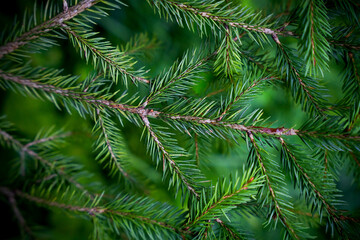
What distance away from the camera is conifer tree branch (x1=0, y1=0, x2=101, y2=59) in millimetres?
553

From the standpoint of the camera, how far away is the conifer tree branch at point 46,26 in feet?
1.82

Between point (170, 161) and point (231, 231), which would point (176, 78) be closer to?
point (170, 161)

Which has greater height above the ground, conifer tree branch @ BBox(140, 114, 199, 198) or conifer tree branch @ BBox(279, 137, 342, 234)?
conifer tree branch @ BBox(279, 137, 342, 234)

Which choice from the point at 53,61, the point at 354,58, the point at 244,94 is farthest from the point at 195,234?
the point at 53,61

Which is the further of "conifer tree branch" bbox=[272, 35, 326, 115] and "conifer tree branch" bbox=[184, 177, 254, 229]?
"conifer tree branch" bbox=[272, 35, 326, 115]

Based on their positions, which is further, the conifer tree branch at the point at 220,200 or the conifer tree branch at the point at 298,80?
the conifer tree branch at the point at 298,80

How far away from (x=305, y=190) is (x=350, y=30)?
40 centimetres

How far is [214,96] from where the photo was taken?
766 mm

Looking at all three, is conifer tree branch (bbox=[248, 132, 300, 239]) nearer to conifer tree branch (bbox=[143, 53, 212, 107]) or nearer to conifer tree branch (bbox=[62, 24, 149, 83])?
conifer tree branch (bbox=[143, 53, 212, 107])

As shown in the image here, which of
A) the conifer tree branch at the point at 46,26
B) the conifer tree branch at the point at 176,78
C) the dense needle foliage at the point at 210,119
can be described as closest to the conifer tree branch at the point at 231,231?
the dense needle foliage at the point at 210,119

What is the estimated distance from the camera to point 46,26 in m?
0.56

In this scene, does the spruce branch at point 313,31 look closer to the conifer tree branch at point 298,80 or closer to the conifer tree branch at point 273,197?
the conifer tree branch at point 298,80

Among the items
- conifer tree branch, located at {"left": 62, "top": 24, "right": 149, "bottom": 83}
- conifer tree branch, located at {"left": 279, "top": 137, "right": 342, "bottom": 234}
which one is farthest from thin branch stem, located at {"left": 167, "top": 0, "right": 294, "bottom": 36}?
conifer tree branch, located at {"left": 279, "top": 137, "right": 342, "bottom": 234}

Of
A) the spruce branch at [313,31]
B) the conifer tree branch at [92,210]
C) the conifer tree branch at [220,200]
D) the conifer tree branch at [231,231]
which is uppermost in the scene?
the spruce branch at [313,31]
